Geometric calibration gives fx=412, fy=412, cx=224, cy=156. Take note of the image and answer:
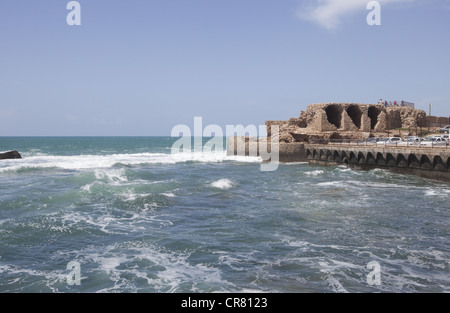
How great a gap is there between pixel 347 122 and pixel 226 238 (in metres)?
50.8

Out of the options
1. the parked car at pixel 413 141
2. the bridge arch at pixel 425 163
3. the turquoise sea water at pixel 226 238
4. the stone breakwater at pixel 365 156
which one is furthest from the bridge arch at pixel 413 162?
the turquoise sea water at pixel 226 238

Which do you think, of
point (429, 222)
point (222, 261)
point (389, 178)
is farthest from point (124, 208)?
point (389, 178)

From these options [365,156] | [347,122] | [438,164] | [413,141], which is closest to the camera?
[438,164]

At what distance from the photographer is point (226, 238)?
17.1 m

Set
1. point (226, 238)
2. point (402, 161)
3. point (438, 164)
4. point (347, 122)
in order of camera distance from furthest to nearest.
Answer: point (347, 122), point (402, 161), point (438, 164), point (226, 238)

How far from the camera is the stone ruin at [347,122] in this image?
59.0 m

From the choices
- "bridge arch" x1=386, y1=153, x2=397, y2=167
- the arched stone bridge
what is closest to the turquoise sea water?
the arched stone bridge

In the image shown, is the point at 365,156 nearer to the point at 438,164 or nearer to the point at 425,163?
the point at 425,163

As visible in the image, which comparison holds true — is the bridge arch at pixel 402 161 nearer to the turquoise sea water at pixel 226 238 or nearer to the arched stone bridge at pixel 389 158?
the arched stone bridge at pixel 389 158

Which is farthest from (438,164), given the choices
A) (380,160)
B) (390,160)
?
(380,160)
